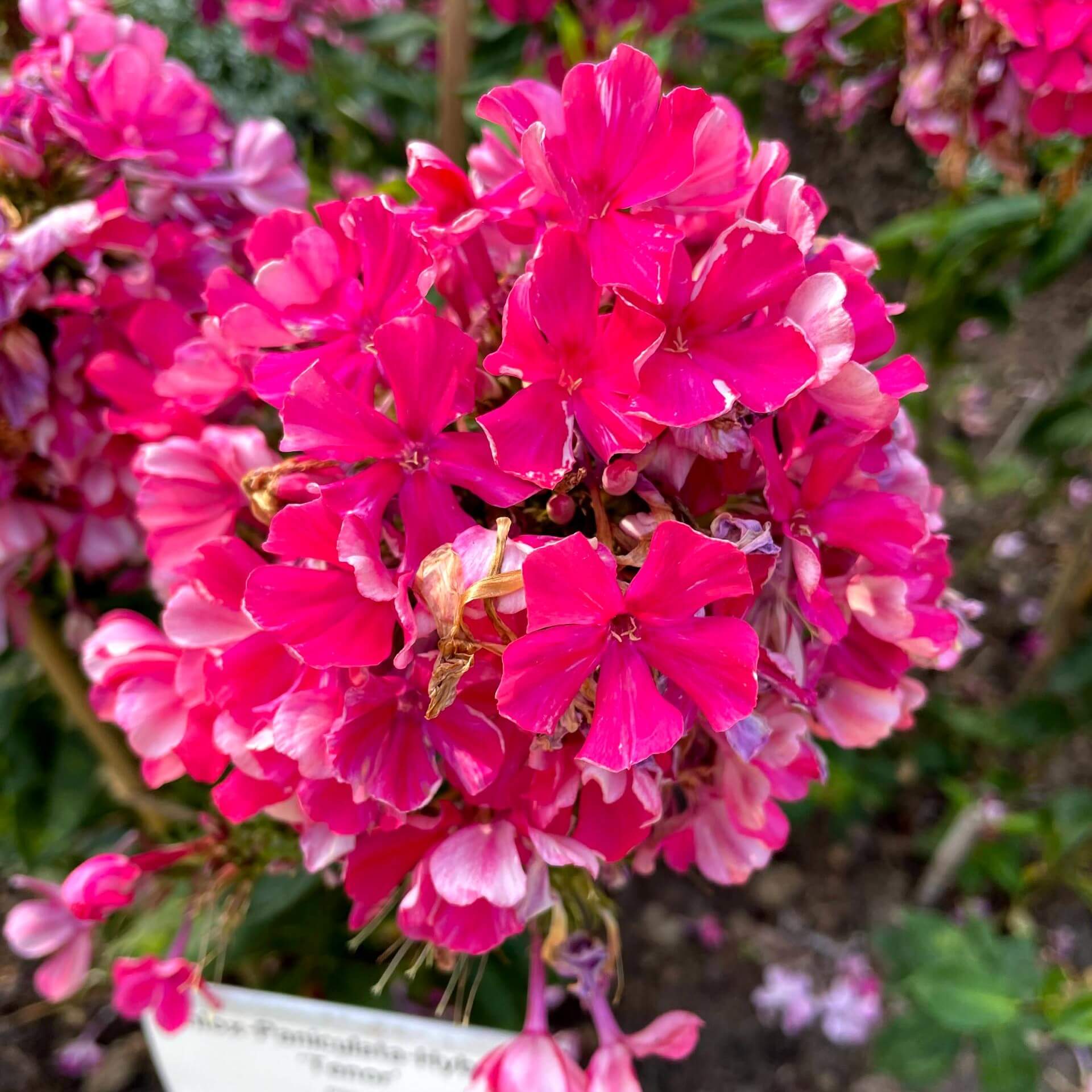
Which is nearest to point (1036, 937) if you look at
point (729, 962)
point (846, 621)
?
point (729, 962)

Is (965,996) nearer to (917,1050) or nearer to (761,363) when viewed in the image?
(917,1050)

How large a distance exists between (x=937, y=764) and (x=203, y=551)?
3.92 ft

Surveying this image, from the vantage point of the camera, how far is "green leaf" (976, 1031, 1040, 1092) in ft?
2.56

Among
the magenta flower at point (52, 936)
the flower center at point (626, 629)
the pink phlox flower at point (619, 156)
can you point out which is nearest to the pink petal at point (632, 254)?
the pink phlox flower at point (619, 156)

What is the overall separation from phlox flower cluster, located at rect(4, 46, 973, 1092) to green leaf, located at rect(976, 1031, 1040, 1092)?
1.79 ft

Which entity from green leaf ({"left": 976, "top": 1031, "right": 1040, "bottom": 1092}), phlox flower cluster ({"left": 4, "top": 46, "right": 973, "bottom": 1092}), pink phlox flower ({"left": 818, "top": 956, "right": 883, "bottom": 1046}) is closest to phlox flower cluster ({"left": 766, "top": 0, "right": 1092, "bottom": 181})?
phlox flower cluster ({"left": 4, "top": 46, "right": 973, "bottom": 1092})

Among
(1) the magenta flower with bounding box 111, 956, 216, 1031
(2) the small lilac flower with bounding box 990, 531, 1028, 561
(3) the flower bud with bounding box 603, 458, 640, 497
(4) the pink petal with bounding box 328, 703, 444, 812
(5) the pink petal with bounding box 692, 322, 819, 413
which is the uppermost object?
(5) the pink petal with bounding box 692, 322, 819, 413

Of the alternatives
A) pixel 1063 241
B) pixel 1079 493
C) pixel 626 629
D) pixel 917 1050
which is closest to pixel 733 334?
pixel 626 629

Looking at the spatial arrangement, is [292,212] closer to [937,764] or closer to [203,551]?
[203,551]

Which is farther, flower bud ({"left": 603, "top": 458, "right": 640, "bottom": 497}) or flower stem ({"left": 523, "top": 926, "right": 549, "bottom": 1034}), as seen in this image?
flower stem ({"left": 523, "top": 926, "right": 549, "bottom": 1034})

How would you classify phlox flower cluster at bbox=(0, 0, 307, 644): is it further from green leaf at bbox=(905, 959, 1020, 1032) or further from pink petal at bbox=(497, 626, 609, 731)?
green leaf at bbox=(905, 959, 1020, 1032)

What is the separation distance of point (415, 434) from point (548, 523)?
0.07 meters

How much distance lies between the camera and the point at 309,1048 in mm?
538

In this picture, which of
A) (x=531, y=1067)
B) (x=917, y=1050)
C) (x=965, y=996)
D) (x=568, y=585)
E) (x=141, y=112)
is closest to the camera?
(x=568, y=585)
